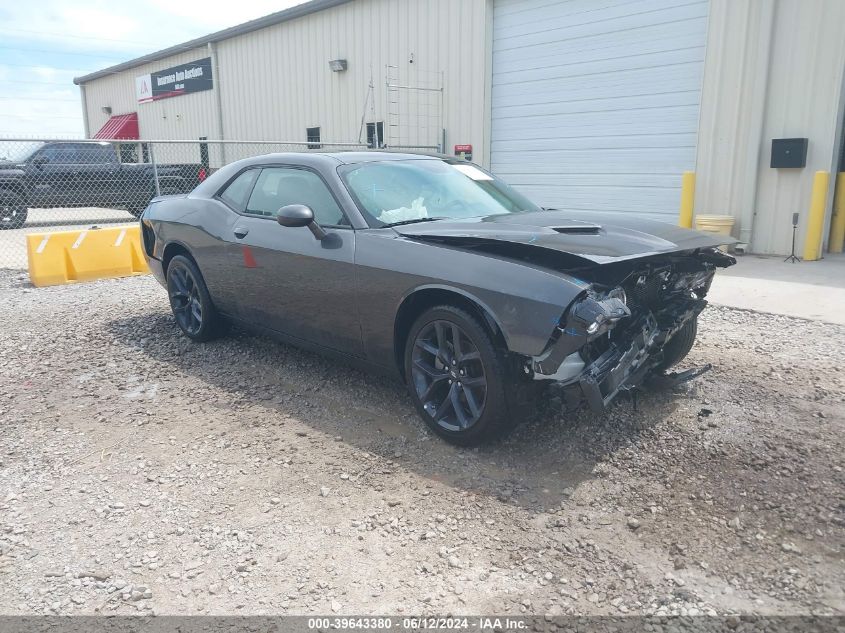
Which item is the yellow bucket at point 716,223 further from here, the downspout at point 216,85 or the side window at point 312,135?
the downspout at point 216,85

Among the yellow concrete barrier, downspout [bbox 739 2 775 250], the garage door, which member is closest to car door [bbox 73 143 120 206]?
the yellow concrete barrier

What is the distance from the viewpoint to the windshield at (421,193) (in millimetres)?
4070

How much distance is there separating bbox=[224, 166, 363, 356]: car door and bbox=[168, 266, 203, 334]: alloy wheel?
2.55 ft

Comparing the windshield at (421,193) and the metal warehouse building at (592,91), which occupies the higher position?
the metal warehouse building at (592,91)

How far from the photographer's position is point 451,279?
11.1 ft

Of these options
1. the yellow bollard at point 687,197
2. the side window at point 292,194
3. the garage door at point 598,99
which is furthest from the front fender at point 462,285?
the garage door at point 598,99

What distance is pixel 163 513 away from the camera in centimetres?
304

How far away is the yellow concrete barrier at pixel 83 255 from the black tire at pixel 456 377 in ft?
19.7

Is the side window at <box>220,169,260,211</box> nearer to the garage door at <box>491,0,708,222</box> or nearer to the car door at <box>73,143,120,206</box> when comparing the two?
the garage door at <box>491,0,708,222</box>

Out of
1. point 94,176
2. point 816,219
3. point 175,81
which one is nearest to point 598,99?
point 816,219

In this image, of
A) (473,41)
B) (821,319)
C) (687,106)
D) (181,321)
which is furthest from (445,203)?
(473,41)

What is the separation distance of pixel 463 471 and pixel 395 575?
86 centimetres

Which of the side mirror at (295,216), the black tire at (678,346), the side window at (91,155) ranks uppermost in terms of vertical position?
the side window at (91,155)

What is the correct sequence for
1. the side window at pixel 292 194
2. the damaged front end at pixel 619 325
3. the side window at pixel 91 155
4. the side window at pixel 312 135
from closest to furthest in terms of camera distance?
the damaged front end at pixel 619 325 → the side window at pixel 292 194 → the side window at pixel 91 155 → the side window at pixel 312 135
